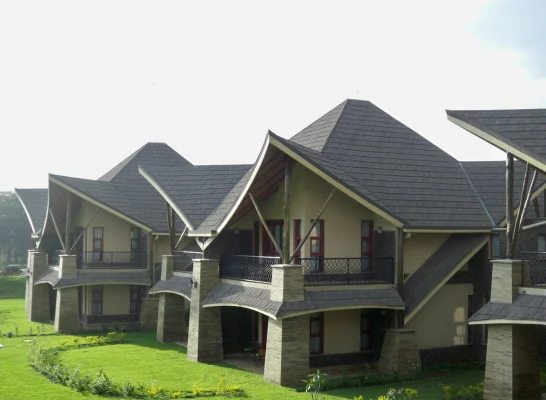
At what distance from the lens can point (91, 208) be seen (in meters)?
34.9

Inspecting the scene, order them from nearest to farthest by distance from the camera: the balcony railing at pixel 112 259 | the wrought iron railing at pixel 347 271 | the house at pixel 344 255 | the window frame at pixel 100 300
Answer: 1. the house at pixel 344 255
2. the wrought iron railing at pixel 347 271
3. the balcony railing at pixel 112 259
4. the window frame at pixel 100 300

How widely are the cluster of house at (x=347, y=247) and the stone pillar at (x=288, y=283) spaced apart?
4cm

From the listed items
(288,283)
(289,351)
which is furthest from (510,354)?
(288,283)

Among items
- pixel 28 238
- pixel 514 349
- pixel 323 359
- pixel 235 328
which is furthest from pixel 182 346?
pixel 28 238

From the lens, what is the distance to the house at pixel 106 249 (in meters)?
33.0

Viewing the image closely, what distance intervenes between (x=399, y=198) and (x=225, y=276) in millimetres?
7214

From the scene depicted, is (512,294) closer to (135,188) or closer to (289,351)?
(289,351)

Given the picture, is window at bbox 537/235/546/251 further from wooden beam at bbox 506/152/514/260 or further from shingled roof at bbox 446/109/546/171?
wooden beam at bbox 506/152/514/260

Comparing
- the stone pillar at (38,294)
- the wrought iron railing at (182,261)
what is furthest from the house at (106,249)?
the wrought iron railing at (182,261)

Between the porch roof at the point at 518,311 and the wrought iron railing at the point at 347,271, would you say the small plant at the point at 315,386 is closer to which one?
the wrought iron railing at the point at 347,271

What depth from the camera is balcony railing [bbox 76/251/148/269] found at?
34.1 m

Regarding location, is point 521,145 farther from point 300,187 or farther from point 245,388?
point 245,388

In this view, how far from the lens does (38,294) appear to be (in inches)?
1527

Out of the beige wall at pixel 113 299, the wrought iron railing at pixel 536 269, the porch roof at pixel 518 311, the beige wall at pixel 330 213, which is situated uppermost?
the beige wall at pixel 330 213
